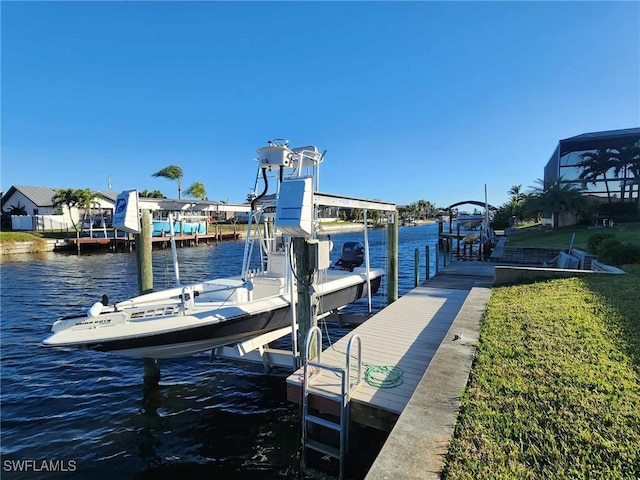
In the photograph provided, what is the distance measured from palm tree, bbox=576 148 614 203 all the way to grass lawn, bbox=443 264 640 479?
31.0 meters

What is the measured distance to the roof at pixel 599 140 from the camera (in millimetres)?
30984

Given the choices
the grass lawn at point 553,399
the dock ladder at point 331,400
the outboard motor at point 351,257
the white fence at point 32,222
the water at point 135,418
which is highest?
the white fence at point 32,222

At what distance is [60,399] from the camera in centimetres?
724

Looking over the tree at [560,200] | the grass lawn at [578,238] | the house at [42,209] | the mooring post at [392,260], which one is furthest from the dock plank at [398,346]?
the house at [42,209]

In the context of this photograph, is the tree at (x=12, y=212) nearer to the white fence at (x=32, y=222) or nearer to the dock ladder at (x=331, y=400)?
the white fence at (x=32, y=222)

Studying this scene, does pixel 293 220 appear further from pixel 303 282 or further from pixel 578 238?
pixel 578 238

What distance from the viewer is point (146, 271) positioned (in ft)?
25.9

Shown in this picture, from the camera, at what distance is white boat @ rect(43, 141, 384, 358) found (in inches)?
220

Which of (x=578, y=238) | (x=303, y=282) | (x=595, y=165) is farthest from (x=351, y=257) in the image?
(x=595, y=165)

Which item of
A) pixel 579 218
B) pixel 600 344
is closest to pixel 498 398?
pixel 600 344

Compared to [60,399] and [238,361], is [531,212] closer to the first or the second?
[238,361]

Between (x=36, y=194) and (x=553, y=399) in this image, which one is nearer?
(x=553, y=399)

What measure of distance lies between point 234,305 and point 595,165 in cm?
3537

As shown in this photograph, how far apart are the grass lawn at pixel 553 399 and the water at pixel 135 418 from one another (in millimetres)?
3109
